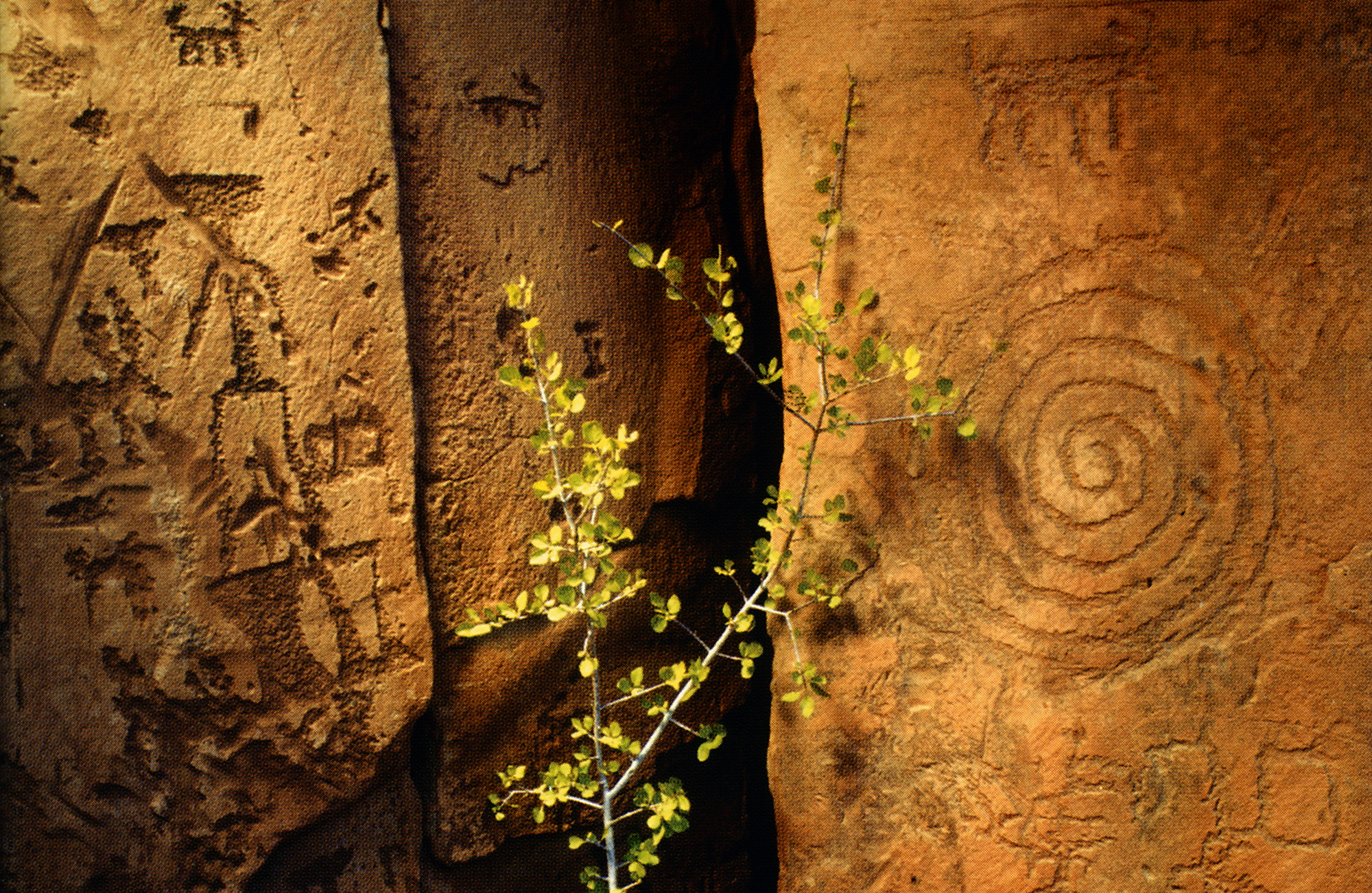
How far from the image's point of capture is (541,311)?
5.43ft

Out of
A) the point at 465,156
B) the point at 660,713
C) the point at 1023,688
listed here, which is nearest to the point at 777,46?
the point at 465,156

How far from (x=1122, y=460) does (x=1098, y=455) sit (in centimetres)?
4

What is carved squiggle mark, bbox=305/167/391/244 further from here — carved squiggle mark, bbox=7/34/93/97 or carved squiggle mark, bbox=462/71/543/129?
carved squiggle mark, bbox=7/34/93/97

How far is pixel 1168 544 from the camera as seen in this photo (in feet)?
4.54

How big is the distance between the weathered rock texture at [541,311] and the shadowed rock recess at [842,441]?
0.01 meters

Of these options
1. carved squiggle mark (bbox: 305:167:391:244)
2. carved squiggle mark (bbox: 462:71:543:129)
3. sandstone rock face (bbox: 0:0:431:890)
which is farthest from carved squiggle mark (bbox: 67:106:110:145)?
carved squiggle mark (bbox: 462:71:543:129)

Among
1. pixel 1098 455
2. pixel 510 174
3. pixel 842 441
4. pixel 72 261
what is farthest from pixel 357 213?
pixel 1098 455

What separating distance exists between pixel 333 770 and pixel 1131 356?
1483 millimetres

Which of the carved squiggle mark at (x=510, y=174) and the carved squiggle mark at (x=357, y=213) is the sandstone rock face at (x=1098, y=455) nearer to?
the carved squiggle mark at (x=510, y=174)

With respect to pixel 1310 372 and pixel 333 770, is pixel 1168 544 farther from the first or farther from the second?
pixel 333 770

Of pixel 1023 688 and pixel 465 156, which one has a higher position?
pixel 465 156

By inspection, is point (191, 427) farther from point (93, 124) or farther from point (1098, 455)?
point (1098, 455)

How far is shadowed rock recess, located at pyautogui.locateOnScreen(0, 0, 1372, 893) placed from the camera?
1.34 meters

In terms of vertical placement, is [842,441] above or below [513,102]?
below
